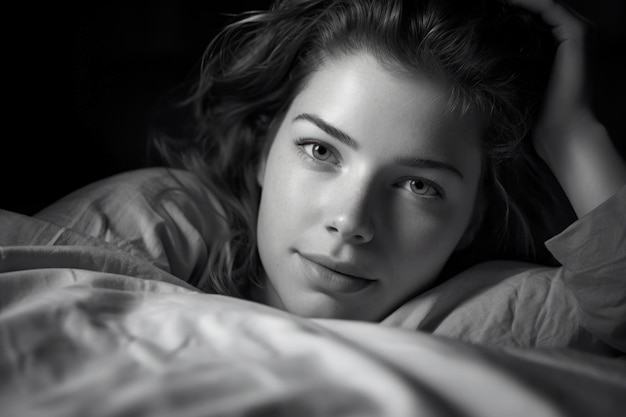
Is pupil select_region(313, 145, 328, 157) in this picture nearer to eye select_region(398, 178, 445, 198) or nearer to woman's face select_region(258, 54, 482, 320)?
woman's face select_region(258, 54, 482, 320)

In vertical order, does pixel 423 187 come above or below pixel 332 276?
above

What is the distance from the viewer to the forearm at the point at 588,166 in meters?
0.94

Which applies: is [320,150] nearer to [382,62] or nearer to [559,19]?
[382,62]

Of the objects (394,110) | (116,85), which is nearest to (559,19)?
(394,110)

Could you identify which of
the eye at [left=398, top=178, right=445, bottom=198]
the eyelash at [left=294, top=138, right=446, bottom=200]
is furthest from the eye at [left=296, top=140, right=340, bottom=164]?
the eye at [left=398, top=178, right=445, bottom=198]

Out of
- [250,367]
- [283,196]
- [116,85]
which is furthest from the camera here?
[116,85]

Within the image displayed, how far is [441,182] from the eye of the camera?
87 cm

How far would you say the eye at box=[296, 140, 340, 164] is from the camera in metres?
0.88

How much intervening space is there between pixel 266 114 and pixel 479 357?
2.62 feet

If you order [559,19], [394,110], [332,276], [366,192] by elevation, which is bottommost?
[332,276]

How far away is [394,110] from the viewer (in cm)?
84

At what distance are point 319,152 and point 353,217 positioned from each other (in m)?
0.14

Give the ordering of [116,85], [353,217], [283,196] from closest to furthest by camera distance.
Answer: [353,217] → [283,196] → [116,85]

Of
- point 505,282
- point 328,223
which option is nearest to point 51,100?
point 328,223
